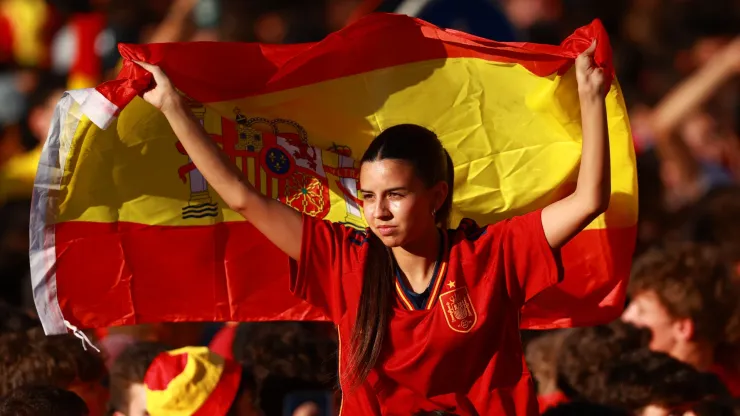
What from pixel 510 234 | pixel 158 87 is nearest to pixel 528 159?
pixel 510 234

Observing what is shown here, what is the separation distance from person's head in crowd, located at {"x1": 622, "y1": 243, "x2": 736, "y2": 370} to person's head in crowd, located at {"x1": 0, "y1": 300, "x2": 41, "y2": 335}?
2.48 m

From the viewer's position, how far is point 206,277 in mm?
5020

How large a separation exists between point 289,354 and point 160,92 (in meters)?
1.45

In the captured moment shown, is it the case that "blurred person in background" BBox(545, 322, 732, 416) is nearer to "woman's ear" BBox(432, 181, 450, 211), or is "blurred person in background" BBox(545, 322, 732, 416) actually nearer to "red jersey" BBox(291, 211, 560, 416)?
"red jersey" BBox(291, 211, 560, 416)

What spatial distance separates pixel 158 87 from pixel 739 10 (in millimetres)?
8329

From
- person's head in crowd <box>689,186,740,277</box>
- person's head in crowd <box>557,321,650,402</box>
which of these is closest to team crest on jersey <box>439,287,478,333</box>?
person's head in crowd <box>557,321,650,402</box>

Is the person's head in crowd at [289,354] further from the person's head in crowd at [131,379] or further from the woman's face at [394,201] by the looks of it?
the woman's face at [394,201]

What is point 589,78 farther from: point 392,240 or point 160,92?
point 160,92

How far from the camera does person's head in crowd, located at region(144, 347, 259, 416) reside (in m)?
4.95

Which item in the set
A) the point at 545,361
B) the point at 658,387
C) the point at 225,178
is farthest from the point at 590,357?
the point at 225,178

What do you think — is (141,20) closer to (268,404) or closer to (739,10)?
(739,10)

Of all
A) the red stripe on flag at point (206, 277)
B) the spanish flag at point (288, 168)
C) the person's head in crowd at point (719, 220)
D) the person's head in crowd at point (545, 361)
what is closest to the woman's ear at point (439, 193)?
the spanish flag at point (288, 168)

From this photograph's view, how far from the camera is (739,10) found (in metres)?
11.8

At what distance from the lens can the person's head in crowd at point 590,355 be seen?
18.1 ft
